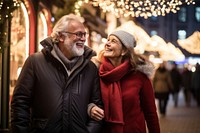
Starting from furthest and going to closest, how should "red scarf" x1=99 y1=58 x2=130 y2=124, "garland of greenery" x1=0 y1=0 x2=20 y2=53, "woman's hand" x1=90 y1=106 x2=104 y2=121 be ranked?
"garland of greenery" x1=0 y1=0 x2=20 y2=53 → "red scarf" x1=99 y1=58 x2=130 y2=124 → "woman's hand" x1=90 y1=106 x2=104 y2=121

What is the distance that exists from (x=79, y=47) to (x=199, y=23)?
5752mm

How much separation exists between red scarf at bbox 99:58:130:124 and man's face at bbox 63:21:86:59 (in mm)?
633

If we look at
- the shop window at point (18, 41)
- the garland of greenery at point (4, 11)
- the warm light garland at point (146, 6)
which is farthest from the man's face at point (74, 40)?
the shop window at point (18, 41)

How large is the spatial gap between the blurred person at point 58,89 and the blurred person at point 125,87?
42 centimetres

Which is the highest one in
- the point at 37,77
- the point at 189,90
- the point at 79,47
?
the point at 79,47

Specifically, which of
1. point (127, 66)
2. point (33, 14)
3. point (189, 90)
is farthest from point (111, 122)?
point (189, 90)

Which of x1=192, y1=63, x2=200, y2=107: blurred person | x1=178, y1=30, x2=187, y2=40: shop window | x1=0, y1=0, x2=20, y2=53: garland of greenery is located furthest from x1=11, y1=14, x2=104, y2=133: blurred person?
x1=192, y1=63, x2=200, y2=107: blurred person

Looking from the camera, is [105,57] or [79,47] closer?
[79,47]

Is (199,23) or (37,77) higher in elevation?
(199,23)

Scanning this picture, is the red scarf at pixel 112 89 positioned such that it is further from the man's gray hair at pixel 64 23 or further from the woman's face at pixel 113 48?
the man's gray hair at pixel 64 23

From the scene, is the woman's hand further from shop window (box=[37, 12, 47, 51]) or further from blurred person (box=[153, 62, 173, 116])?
blurred person (box=[153, 62, 173, 116])

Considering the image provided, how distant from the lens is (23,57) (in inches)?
394

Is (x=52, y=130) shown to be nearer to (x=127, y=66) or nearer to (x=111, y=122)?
(x=111, y=122)

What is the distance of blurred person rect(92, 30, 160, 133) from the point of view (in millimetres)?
4449
